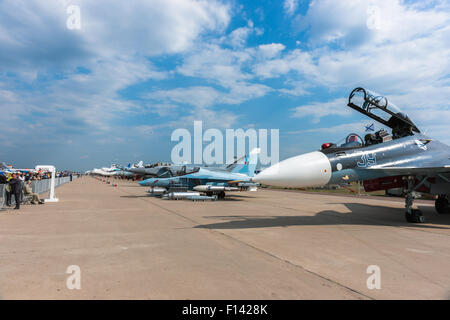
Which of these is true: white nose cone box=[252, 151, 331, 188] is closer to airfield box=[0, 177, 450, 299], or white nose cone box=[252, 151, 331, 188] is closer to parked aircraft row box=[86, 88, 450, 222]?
parked aircraft row box=[86, 88, 450, 222]

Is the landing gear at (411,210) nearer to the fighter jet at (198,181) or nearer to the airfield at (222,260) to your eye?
the airfield at (222,260)

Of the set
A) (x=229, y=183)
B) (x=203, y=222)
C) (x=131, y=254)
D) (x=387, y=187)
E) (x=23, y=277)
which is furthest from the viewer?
(x=229, y=183)

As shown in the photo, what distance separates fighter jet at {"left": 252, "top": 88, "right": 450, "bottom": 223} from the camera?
21.5 feet

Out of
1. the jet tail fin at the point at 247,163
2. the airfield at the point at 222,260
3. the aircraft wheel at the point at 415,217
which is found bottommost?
the airfield at the point at 222,260

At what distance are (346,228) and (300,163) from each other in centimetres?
250

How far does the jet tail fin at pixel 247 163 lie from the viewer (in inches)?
877

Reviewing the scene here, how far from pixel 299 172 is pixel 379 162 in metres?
3.03

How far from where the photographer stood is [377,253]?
A: 4.84 meters

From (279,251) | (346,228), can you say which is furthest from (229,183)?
(279,251)

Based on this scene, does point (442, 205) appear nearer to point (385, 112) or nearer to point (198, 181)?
point (385, 112)

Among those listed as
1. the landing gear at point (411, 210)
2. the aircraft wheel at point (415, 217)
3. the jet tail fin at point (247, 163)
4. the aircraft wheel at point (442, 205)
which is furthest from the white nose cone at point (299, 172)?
the jet tail fin at point (247, 163)
